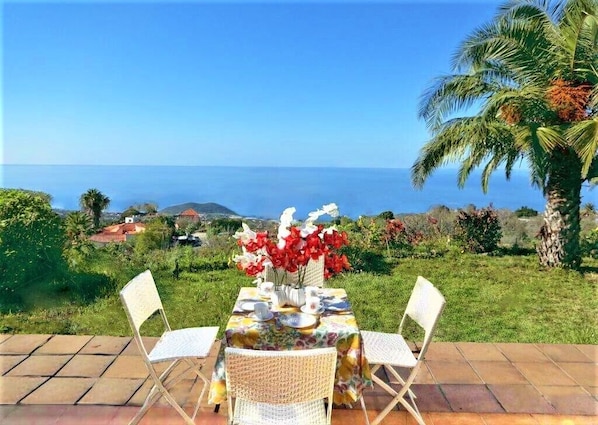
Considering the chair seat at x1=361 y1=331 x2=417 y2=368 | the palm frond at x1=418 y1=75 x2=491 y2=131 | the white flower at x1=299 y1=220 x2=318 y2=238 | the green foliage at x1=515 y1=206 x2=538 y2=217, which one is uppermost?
the palm frond at x1=418 y1=75 x2=491 y2=131

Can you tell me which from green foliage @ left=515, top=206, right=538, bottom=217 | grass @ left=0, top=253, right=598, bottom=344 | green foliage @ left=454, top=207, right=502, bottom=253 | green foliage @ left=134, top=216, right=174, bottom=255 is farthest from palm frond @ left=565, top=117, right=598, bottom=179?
green foliage @ left=134, top=216, right=174, bottom=255

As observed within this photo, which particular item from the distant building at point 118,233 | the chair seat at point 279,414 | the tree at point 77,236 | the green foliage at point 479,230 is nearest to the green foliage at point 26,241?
the tree at point 77,236

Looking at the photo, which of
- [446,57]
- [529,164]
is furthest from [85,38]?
[529,164]

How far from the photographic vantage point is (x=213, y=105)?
16.2 metres

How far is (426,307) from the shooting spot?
2.66 meters

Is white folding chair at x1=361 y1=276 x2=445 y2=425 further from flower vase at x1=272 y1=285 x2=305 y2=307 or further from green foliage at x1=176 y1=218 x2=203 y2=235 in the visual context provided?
green foliage at x1=176 y1=218 x2=203 y2=235

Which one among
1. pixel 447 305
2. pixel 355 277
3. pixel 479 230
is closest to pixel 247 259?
pixel 447 305

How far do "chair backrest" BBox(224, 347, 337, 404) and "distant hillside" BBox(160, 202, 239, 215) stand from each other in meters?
7.40

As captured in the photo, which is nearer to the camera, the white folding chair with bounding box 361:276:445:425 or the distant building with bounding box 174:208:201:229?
the white folding chair with bounding box 361:276:445:425

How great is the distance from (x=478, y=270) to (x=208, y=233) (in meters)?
4.24

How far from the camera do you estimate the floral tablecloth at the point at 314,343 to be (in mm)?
2346

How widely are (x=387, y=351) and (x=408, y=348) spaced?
15 cm

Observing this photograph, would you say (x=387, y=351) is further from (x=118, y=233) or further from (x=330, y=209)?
(x=118, y=233)

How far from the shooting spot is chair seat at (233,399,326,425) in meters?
1.88
